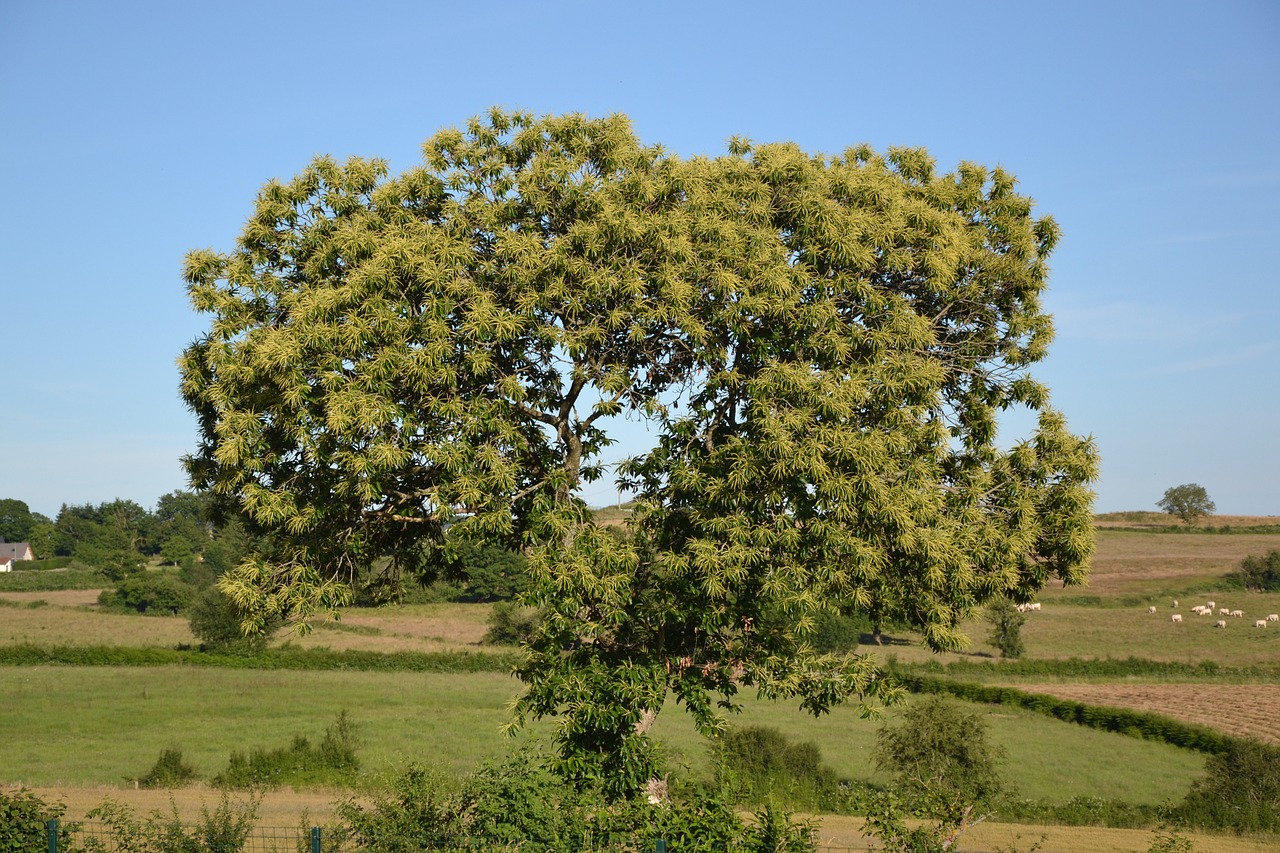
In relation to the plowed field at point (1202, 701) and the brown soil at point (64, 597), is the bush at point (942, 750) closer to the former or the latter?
the plowed field at point (1202, 701)

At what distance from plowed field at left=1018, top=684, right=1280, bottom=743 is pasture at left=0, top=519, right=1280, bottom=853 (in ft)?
0.41

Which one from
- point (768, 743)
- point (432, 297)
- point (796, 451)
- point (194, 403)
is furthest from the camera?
point (768, 743)

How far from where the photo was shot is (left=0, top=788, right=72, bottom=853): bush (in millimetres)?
12656

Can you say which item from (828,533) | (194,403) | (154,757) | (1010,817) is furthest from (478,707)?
(828,533)

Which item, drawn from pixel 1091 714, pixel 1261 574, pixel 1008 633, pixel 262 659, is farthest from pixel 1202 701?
pixel 1261 574

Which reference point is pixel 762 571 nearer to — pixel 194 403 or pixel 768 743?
pixel 194 403

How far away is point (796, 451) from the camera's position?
14.2 meters

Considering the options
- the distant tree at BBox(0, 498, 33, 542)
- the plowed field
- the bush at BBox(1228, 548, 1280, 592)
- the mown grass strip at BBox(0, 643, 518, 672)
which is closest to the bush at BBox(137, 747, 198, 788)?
the mown grass strip at BBox(0, 643, 518, 672)

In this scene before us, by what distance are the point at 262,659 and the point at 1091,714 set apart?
43.5 meters

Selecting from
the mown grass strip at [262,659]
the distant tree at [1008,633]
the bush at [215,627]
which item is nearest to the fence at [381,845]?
the mown grass strip at [262,659]

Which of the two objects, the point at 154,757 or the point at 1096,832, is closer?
the point at 1096,832

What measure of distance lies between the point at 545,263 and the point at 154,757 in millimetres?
27550

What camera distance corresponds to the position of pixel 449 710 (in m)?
46.5

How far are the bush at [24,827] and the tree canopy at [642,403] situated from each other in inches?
147
